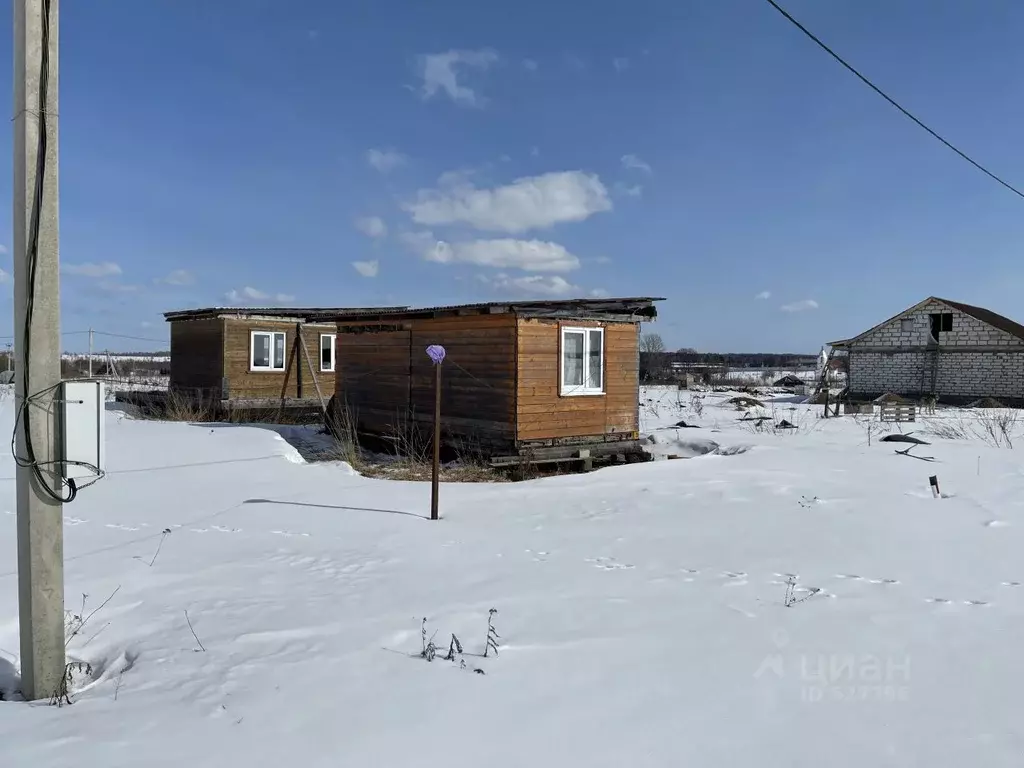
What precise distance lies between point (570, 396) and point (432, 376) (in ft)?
9.64

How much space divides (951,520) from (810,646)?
4.55 meters

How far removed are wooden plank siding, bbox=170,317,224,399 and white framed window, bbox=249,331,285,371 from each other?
86cm

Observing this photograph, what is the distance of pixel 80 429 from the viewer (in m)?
3.48

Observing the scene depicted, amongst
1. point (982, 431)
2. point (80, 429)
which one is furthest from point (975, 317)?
point (80, 429)

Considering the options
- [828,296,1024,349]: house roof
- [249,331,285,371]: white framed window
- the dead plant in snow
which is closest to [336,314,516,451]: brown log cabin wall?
[249,331,285,371]: white framed window

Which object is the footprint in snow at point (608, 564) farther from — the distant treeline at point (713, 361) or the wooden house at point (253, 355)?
the distant treeline at point (713, 361)

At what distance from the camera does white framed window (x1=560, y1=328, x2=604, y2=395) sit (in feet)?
41.5

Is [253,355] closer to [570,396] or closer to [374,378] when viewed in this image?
[374,378]

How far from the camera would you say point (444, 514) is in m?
8.00

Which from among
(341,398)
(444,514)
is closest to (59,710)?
(444,514)

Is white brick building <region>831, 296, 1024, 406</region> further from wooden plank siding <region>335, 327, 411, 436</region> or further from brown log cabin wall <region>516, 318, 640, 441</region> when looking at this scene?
wooden plank siding <region>335, 327, 411, 436</region>

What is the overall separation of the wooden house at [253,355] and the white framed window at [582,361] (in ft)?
27.8

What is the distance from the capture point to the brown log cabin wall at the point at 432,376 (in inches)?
482

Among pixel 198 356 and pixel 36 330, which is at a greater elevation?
pixel 198 356
